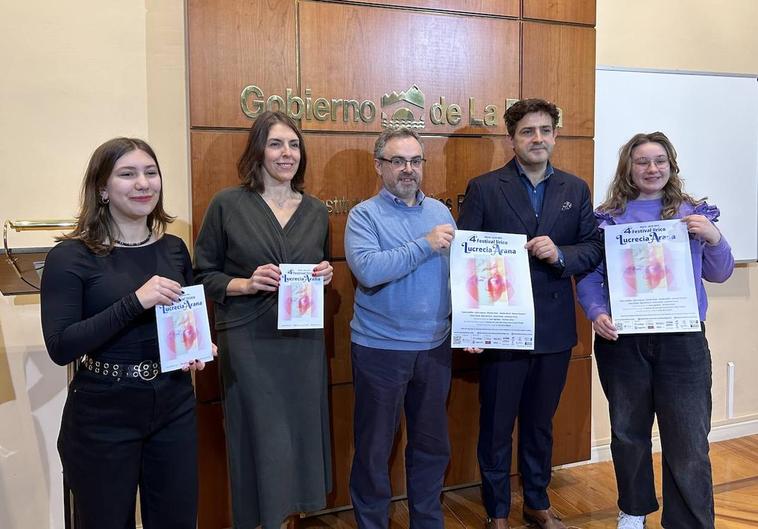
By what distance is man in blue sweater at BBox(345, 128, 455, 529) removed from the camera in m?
2.45

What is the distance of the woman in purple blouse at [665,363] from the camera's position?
A: 249 cm

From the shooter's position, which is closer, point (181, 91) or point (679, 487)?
point (679, 487)

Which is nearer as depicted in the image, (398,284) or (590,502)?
(398,284)

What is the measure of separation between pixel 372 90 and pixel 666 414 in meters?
1.94

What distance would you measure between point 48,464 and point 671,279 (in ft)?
9.08

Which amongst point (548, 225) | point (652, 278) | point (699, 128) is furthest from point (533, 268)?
point (699, 128)

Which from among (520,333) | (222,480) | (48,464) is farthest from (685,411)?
(48,464)

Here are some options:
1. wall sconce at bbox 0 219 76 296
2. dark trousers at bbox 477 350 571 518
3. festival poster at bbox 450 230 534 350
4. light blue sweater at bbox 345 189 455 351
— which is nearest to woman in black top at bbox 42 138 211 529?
wall sconce at bbox 0 219 76 296

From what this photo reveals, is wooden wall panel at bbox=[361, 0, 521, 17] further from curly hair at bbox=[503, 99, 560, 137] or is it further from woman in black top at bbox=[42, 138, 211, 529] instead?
woman in black top at bbox=[42, 138, 211, 529]

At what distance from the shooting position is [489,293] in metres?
2.50

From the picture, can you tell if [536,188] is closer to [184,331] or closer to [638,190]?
[638,190]

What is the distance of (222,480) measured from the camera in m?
2.96

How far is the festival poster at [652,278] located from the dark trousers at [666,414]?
0.30ft

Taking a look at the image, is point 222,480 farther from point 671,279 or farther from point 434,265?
point 671,279
